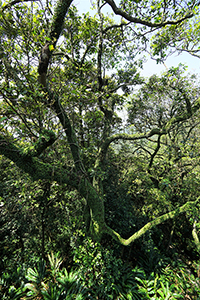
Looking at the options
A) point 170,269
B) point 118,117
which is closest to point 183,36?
point 118,117

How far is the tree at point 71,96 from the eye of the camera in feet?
9.02

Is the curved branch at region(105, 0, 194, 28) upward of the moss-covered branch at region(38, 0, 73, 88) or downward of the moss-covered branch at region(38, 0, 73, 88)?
upward

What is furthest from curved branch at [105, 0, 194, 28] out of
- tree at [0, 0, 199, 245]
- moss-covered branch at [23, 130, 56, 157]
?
moss-covered branch at [23, 130, 56, 157]

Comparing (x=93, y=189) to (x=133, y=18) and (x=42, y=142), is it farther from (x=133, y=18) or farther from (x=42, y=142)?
(x=133, y=18)

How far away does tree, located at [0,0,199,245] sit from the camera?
2.75m

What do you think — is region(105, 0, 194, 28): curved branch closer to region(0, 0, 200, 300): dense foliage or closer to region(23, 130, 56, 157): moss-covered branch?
region(0, 0, 200, 300): dense foliage

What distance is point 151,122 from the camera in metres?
8.53

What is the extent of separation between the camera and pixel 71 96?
3584 millimetres

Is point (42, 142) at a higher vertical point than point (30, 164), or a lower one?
higher

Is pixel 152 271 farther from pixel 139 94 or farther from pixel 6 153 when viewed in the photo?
pixel 139 94

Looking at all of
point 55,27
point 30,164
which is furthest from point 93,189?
point 55,27

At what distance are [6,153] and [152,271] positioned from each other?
260 inches

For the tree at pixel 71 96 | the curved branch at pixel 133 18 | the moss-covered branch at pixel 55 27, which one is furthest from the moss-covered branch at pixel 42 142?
the curved branch at pixel 133 18

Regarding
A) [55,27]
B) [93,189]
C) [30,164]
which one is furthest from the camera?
[93,189]
